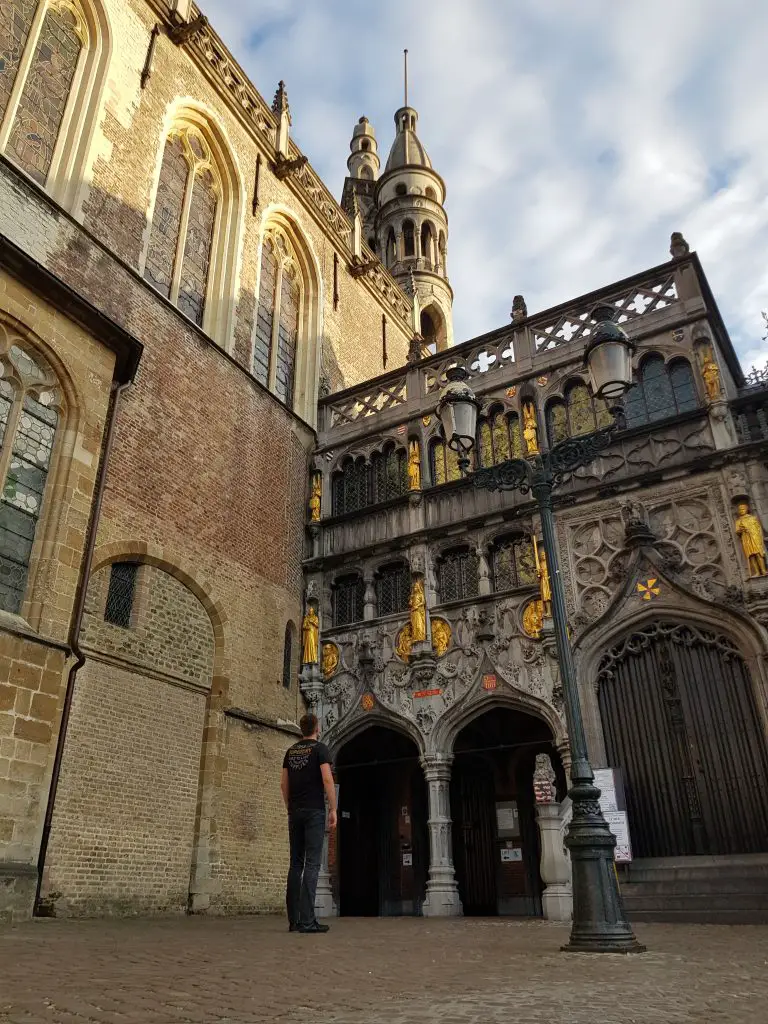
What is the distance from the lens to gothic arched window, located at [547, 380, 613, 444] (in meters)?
15.8

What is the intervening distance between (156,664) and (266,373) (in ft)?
28.9

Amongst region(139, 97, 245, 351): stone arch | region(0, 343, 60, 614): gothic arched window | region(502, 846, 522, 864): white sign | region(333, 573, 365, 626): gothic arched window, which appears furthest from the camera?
region(139, 97, 245, 351): stone arch

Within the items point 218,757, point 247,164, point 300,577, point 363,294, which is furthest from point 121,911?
point 363,294

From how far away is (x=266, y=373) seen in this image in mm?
19375

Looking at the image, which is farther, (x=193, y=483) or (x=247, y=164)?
(x=247, y=164)

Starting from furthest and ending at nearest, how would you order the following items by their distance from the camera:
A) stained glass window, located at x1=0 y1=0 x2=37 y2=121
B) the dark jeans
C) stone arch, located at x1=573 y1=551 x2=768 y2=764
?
stained glass window, located at x1=0 y1=0 x2=37 y2=121, stone arch, located at x1=573 y1=551 x2=768 y2=764, the dark jeans

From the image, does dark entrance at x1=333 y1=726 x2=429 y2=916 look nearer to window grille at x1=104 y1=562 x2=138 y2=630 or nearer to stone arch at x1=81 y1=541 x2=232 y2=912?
stone arch at x1=81 y1=541 x2=232 y2=912

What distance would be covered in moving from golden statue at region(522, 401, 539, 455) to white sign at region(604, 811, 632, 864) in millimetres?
7239

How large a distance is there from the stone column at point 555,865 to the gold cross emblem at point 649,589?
4.42 metres

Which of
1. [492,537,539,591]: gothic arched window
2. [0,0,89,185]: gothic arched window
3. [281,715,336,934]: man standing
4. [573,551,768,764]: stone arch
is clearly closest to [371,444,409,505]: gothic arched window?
[492,537,539,591]: gothic arched window

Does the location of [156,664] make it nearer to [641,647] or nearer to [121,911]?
[121,911]

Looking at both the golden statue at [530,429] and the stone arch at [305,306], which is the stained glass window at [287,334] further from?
the golden statue at [530,429]

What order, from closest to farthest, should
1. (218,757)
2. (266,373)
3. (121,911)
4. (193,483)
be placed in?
(121,911) → (218,757) → (193,483) → (266,373)

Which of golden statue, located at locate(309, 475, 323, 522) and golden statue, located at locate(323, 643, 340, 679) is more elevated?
golden statue, located at locate(309, 475, 323, 522)
